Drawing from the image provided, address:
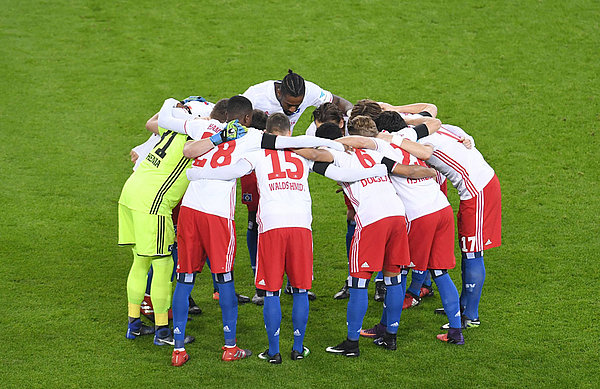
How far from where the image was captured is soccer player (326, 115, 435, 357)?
21.1 ft

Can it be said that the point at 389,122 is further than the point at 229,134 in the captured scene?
Yes

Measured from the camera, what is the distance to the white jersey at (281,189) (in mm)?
6184

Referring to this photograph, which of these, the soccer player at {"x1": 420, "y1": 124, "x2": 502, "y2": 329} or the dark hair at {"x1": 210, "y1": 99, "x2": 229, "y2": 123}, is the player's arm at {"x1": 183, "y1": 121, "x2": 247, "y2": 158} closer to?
the dark hair at {"x1": 210, "y1": 99, "x2": 229, "y2": 123}

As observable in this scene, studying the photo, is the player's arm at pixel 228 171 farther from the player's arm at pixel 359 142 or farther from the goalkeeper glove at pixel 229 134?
the player's arm at pixel 359 142

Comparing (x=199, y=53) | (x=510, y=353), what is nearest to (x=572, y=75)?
(x=199, y=53)

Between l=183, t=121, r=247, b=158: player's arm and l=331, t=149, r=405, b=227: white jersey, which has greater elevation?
l=183, t=121, r=247, b=158: player's arm

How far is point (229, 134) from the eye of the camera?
638 cm

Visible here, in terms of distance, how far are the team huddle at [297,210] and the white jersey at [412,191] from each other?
0.4 inches

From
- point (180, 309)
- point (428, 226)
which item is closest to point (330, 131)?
point (428, 226)

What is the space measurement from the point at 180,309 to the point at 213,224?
31.5 inches

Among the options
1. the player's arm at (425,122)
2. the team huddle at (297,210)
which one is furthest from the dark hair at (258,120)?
the player's arm at (425,122)

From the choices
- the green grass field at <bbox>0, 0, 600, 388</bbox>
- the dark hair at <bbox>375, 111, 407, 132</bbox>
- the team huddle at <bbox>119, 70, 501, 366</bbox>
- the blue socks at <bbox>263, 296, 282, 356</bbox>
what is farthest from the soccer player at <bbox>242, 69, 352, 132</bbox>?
the blue socks at <bbox>263, 296, 282, 356</bbox>

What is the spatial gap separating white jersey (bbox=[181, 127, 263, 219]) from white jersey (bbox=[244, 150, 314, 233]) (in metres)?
0.11

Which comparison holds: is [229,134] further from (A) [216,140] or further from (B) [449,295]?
(B) [449,295]
